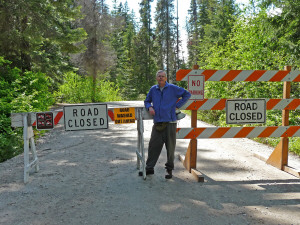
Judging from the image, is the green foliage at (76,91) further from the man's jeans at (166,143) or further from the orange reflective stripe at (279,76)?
the orange reflective stripe at (279,76)

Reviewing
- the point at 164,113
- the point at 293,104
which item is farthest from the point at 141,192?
the point at 293,104

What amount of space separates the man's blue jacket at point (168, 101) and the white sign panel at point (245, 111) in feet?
2.87

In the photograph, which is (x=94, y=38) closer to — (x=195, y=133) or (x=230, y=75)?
(x=230, y=75)

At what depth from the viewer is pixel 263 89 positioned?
34.8ft

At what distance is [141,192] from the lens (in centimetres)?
448

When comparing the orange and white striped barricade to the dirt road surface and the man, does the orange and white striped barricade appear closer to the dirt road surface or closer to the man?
the man

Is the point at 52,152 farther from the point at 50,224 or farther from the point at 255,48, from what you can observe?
the point at 255,48

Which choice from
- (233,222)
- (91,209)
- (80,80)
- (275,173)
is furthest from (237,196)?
(80,80)

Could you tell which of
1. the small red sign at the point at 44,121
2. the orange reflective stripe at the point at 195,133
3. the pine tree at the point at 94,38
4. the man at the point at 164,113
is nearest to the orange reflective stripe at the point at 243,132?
the orange reflective stripe at the point at 195,133

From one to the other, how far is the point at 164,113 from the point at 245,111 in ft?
5.17

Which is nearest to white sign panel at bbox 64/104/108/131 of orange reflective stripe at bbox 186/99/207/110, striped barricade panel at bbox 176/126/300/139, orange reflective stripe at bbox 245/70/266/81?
striped barricade panel at bbox 176/126/300/139

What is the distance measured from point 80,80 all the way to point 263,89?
24122mm

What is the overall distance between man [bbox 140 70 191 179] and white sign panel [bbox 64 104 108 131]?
863mm

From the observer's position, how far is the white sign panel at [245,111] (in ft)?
17.5
